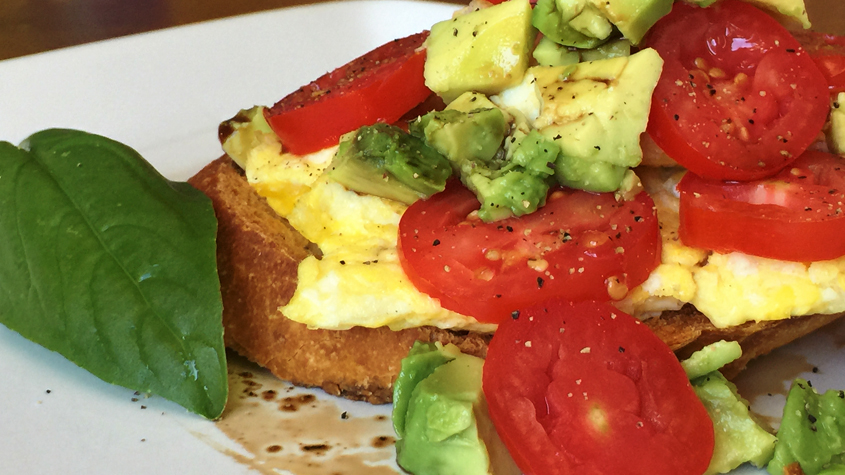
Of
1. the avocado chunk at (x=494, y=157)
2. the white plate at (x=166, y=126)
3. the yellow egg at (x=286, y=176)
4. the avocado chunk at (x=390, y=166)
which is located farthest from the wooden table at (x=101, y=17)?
the avocado chunk at (x=494, y=157)

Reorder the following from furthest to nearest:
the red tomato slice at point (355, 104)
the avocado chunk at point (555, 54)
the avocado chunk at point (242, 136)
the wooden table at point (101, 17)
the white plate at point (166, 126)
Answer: the wooden table at point (101, 17)
the avocado chunk at point (242, 136)
the red tomato slice at point (355, 104)
the avocado chunk at point (555, 54)
the white plate at point (166, 126)

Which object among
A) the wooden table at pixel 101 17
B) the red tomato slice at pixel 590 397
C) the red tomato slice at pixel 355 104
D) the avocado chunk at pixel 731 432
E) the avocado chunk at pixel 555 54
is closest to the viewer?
the red tomato slice at pixel 590 397

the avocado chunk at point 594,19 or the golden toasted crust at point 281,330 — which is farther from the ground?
the avocado chunk at point 594,19

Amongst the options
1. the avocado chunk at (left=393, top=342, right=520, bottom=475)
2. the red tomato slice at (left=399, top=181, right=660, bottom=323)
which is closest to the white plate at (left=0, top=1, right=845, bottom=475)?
the avocado chunk at (left=393, top=342, right=520, bottom=475)

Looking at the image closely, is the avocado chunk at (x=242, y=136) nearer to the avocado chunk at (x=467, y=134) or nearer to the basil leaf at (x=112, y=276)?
the basil leaf at (x=112, y=276)

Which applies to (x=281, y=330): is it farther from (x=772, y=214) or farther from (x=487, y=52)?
(x=772, y=214)

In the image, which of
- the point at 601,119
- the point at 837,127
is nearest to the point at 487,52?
the point at 601,119

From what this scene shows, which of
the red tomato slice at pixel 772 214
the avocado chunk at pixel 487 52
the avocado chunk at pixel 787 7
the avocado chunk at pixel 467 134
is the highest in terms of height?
the avocado chunk at pixel 487 52

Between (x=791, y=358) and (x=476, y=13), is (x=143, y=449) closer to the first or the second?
(x=476, y=13)
